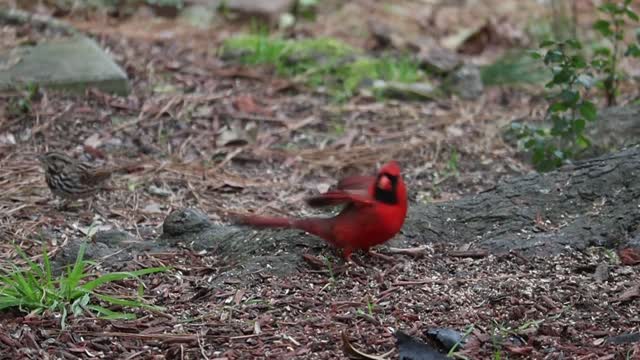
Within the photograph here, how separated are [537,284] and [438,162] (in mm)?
2285

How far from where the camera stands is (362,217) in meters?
3.72

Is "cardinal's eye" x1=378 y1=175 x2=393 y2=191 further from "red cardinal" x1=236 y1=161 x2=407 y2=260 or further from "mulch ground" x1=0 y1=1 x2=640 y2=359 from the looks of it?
"mulch ground" x1=0 y1=1 x2=640 y2=359

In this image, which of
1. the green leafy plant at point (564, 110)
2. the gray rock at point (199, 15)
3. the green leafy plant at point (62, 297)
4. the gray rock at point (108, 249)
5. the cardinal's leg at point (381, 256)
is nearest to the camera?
the green leafy plant at point (62, 297)

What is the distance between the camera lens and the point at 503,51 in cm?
849

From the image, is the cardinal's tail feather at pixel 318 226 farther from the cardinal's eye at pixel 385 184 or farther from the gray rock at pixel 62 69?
the gray rock at pixel 62 69

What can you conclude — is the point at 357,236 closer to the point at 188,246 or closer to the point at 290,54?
the point at 188,246

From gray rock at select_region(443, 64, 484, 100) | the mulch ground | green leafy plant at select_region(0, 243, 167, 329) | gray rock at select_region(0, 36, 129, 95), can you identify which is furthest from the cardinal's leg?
gray rock at select_region(443, 64, 484, 100)

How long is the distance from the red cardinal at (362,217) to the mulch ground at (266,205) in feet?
0.46

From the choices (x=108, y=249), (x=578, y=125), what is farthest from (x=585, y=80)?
(x=108, y=249)

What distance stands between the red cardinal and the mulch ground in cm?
14

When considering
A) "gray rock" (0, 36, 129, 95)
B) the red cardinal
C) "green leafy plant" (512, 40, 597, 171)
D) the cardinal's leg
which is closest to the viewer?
the red cardinal

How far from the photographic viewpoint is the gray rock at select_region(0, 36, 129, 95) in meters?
6.40

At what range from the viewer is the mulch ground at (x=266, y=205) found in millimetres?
3426

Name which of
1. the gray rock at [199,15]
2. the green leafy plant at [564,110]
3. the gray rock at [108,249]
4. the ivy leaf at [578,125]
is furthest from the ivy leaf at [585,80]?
the gray rock at [199,15]
